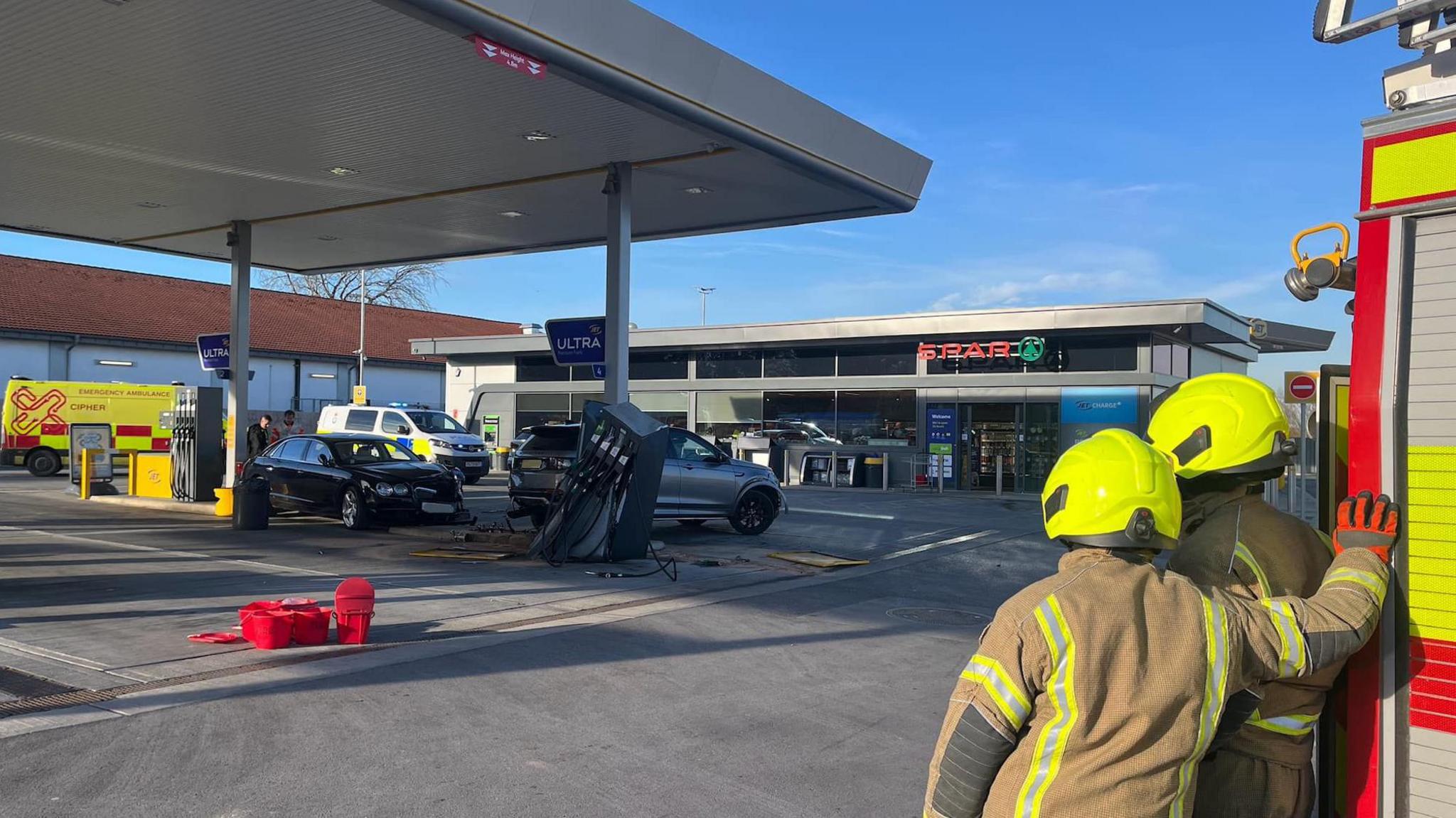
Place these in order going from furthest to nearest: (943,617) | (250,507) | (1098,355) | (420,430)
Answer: (1098,355) < (420,430) < (250,507) < (943,617)

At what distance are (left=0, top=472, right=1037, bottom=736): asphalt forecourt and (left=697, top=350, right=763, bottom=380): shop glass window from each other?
1447cm

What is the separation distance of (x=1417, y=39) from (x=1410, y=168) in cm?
48

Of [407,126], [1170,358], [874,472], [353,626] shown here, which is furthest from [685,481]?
[1170,358]

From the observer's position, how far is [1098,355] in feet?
94.8

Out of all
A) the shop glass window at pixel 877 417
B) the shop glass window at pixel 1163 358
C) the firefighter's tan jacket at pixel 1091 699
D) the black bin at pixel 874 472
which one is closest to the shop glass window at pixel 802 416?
the shop glass window at pixel 877 417

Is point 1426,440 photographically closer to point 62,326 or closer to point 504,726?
point 504,726

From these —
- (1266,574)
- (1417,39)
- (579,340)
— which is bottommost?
(1266,574)

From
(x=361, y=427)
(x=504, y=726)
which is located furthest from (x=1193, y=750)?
(x=361, y=427)

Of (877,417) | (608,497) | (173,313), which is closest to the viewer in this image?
(608,497)

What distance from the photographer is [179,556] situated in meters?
13.1

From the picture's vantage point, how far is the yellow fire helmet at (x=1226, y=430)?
2.92 meters

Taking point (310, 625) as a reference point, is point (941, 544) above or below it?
below

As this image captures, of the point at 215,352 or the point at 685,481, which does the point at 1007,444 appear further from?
the point at 215,352

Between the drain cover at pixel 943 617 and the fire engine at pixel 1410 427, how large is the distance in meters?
6.93
